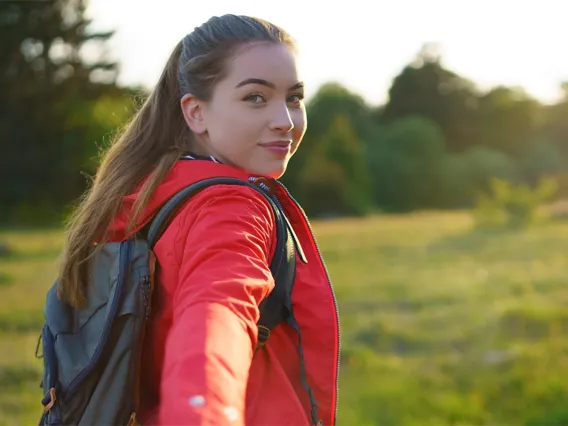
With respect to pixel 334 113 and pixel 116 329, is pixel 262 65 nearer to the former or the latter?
pixel 116 329

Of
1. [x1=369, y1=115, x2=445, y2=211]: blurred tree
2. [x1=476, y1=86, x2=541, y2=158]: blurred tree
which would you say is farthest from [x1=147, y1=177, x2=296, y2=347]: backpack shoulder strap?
[x1=476, y1=86, x2=541, y2=158]: blurred tree

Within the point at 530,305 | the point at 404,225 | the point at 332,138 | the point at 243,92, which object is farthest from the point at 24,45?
the point at 243,92

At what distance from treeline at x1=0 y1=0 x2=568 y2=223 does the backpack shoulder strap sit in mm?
16446

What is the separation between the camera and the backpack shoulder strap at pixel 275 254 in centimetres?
126

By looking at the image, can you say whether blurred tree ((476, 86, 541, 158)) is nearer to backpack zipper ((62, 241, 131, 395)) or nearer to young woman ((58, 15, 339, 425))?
young woman ((58, 15, 339, 425))

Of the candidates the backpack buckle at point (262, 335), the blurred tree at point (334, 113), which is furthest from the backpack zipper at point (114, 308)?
the blurred tree at point (334, 113)

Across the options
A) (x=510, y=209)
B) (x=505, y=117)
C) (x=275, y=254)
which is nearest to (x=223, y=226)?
(x=275, y=254)

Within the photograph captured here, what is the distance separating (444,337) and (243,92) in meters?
4.69

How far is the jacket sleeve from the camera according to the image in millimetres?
945

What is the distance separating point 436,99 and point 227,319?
1036 inches

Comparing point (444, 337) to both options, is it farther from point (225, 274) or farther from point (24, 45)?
point (24, 45)

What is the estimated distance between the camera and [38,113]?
20234mm

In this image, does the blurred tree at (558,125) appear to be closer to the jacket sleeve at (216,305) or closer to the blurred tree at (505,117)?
the blurred tree at (505,117)

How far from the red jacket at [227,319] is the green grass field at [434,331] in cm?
268
